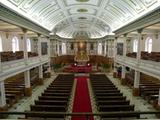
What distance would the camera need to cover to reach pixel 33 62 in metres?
17.7

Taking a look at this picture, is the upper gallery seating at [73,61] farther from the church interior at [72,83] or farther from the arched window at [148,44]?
the church interior at [72,83]

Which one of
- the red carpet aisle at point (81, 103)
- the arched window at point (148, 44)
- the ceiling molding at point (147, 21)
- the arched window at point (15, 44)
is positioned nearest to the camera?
the ceiling molding at point (147, 21)

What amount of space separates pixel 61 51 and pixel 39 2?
22.9m

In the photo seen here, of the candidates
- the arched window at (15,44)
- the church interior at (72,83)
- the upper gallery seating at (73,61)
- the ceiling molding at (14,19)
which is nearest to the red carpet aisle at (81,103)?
the church interior at (72,83)

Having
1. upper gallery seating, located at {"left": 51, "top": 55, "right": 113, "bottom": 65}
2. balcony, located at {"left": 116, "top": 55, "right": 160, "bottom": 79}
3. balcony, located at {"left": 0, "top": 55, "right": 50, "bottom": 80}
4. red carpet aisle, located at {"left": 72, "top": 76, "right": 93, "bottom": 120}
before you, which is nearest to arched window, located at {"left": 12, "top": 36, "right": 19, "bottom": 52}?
upper gallery seating, located at {"left": 51, "top": 55, "right": 113, "bottom": 65}

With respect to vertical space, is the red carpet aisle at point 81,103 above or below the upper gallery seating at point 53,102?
below

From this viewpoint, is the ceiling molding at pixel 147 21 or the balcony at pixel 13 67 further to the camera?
the ceiling molding at pixel 147 21

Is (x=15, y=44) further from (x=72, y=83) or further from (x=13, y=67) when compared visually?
(x=13, y=67)

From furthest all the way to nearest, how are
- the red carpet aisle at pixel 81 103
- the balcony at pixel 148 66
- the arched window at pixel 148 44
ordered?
the arched window at pixel 148 44 → the red carpet aisle at pixel 81 103 → the balcony at pixel 148 66

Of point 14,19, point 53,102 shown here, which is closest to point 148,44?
point 53,102

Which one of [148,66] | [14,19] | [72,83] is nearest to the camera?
[14,19]

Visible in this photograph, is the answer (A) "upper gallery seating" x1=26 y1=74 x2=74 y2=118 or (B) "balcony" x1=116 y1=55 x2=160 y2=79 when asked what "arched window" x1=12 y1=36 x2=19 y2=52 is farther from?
(B) "balcony" x1=116 y1=55 x2=160 y2=79

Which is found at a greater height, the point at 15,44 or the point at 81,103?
the point at 15,44

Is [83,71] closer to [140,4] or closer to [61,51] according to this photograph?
[61,51]
